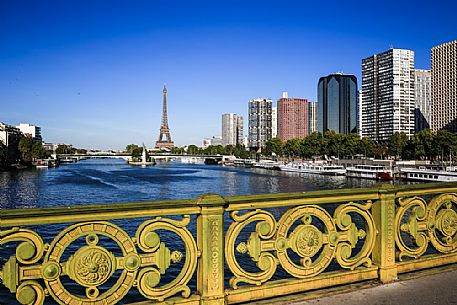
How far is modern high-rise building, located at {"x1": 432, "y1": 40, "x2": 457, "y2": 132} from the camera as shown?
182 metres

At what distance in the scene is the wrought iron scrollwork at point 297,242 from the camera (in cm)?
482

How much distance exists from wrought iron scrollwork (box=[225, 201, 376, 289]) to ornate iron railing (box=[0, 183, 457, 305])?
0.01 m

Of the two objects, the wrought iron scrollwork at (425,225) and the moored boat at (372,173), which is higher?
the wrought iron scrollwork at (425,225)

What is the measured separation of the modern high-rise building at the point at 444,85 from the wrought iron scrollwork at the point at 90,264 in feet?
642

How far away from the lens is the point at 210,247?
4.58 metres

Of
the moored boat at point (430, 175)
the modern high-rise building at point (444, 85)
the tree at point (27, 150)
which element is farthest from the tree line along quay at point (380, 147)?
the tree at point (27, 150)

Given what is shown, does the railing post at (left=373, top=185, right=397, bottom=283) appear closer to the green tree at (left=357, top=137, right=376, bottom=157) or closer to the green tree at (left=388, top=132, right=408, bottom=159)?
the green tree at (left=388, top=132, right=408, bottom=159)

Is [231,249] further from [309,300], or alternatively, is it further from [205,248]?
[309,300]

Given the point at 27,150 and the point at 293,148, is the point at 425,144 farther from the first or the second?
the point at 27,150

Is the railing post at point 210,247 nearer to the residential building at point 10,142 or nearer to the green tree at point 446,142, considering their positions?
Result: the green tree at point 446,142

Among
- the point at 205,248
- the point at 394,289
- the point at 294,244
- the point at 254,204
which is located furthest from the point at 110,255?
the point at 394,289

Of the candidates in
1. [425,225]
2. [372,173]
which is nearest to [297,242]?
[425,225]

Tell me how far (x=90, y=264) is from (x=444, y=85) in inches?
8384

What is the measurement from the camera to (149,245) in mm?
4355
